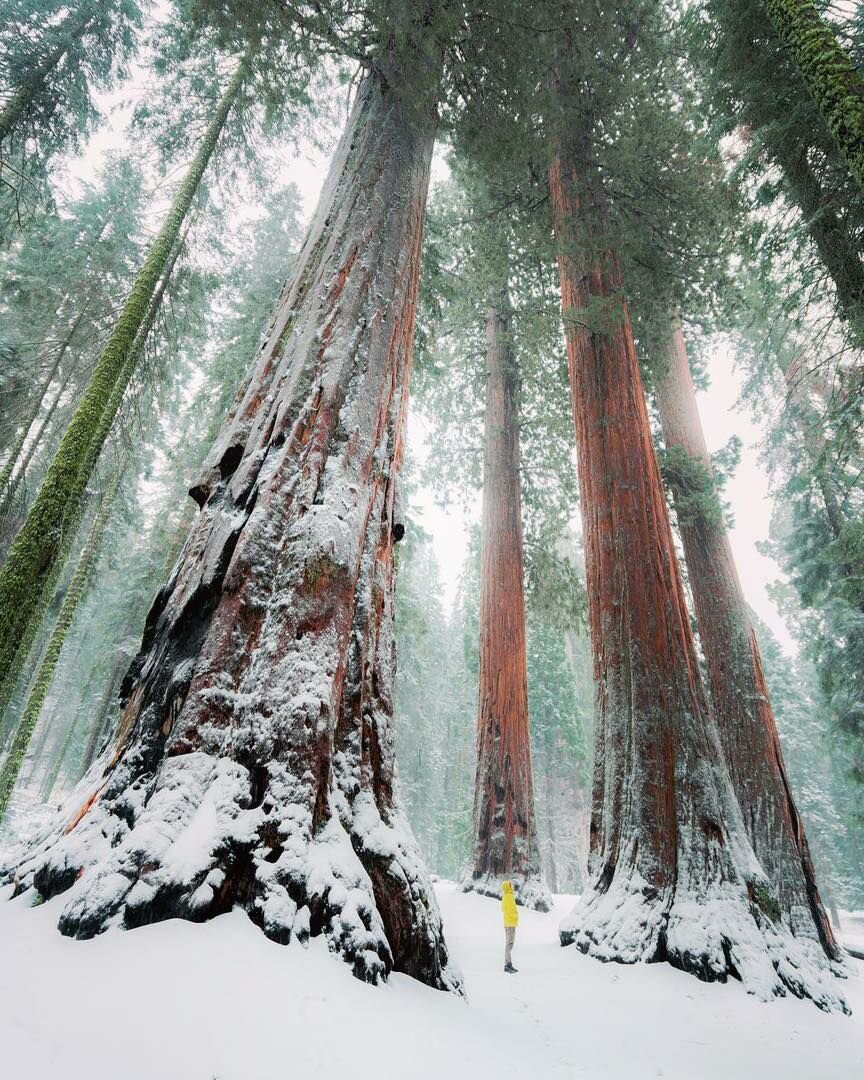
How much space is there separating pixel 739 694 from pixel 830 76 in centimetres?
555

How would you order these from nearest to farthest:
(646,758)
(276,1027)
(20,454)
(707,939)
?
1. (276,1027)
2. (707,939)
3. (646,758)
4. (20,454)

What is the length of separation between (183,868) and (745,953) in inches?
125

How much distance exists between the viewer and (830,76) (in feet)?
9.39

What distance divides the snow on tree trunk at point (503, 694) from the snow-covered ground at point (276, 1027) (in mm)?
5044

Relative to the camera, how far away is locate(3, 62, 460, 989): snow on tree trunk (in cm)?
143

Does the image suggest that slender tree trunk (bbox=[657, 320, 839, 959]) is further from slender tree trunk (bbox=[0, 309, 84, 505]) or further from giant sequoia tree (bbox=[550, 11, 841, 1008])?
slender tree trunk (bbox=[0, 309, 84, 505])

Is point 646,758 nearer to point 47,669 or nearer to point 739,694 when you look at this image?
point 739,694

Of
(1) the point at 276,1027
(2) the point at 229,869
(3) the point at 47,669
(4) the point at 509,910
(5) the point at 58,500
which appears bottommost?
(4) the point at 509,910

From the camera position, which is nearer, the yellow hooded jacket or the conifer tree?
the yellow hooded jacket

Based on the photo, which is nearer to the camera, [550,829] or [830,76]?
[830,76]

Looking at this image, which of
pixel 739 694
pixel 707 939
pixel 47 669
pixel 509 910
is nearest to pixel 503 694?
pixel 739 694

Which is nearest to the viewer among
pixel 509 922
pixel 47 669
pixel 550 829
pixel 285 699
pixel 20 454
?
pixel 285 699

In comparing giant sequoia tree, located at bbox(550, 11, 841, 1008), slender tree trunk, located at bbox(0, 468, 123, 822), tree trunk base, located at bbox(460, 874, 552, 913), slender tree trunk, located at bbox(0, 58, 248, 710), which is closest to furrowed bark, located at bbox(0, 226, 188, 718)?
slender tree trunk, located at bbox(0, 58, 248, 710)

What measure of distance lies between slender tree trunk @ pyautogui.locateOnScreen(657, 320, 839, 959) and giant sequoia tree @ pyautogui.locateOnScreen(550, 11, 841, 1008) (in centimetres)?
53
